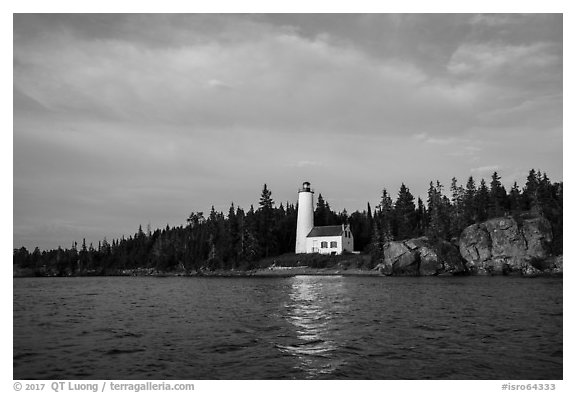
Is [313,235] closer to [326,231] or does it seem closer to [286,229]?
[326,231]

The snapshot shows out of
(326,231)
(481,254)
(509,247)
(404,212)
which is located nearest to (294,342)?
(481,254)

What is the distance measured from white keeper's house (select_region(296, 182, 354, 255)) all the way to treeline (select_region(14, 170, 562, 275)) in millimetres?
7446

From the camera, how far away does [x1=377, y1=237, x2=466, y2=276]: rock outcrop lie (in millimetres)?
82188

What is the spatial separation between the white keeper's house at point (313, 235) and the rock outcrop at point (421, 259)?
758 inches

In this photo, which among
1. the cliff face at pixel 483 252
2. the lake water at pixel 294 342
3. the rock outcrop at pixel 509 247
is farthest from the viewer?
the cliff face at pixel 483 252

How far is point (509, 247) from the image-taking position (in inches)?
3189

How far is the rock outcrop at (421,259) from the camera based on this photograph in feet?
270

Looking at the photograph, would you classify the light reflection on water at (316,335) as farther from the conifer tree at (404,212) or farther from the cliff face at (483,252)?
the conifer tree at (404,212)

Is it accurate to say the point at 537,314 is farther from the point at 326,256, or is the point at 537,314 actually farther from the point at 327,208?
the point at 327,208

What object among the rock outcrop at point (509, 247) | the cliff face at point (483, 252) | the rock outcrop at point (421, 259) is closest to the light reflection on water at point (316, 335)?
the rock outcrop at point (421, 259)

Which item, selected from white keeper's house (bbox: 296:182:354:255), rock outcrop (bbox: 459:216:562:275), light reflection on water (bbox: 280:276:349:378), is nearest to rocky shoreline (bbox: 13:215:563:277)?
rock outcrop (bbox: 459:216:562:275)

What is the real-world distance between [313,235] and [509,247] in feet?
139

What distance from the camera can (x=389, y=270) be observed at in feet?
275
